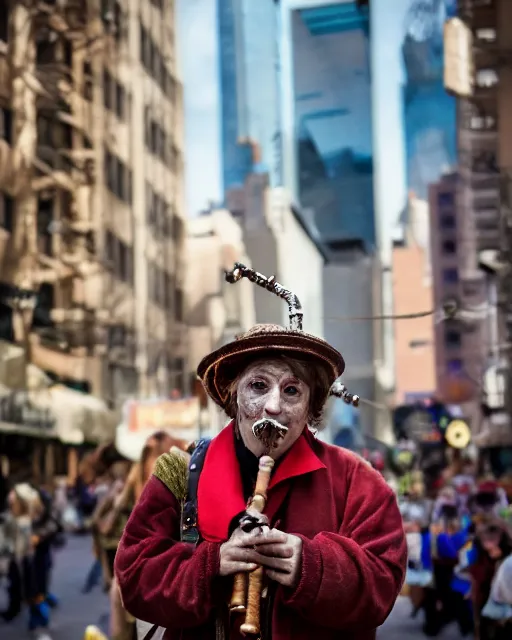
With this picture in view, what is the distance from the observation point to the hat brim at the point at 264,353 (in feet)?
7.27

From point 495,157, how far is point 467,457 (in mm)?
2242

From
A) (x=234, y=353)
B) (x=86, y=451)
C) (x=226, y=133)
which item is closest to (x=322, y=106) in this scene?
(x=226, y=133)

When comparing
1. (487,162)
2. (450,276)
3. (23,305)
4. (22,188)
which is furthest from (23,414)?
(487,162)

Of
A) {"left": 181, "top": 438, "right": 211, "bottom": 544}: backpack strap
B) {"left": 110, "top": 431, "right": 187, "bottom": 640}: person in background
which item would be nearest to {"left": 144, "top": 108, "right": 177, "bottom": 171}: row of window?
{"left": 110, "top": 431, "right": 187, "bottom": 640}: person in background

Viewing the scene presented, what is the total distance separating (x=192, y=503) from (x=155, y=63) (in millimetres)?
7239

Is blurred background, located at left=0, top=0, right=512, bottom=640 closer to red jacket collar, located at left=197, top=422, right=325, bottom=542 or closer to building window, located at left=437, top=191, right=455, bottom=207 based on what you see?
building window, located at left=437, top=191, right=455, bottom=207

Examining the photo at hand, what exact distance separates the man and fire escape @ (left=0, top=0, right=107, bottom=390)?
637 centimetres

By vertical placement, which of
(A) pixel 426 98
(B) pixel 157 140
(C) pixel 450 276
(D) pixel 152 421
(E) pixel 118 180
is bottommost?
(D) pixel 152 421

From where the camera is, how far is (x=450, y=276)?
8242 millimetres

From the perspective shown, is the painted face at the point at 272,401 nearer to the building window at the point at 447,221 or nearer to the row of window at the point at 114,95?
the building window at the point at 447,221

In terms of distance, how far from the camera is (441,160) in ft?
28.0

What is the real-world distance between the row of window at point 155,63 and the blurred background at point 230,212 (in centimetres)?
2

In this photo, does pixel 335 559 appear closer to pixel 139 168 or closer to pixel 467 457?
pixel 467 457

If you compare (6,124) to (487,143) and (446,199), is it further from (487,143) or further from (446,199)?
(487,143)
